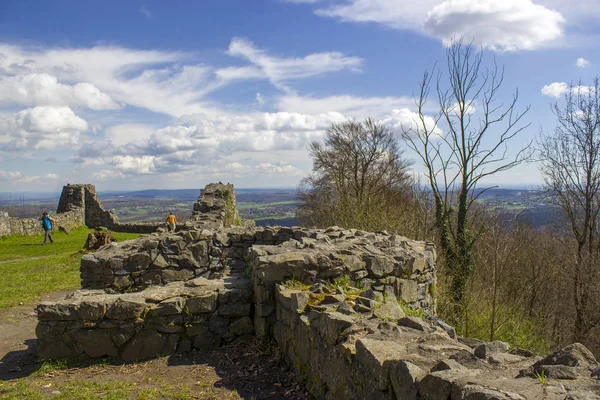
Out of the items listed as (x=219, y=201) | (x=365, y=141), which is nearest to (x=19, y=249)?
(x=219, y=201)

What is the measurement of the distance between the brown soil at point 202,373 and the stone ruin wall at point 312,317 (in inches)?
8.6

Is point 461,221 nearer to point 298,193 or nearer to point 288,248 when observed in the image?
point 288,248

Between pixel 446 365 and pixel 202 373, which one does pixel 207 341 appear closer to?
pixel 202 373

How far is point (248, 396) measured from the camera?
556 centimetres

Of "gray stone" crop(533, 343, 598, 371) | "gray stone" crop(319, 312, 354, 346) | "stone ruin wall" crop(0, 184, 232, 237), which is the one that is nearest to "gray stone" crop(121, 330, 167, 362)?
"gray stone" crop(319, 312, 354, 346)

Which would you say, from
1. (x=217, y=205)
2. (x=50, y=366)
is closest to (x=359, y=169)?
(x=217, y=205)

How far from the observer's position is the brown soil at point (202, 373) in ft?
18.8

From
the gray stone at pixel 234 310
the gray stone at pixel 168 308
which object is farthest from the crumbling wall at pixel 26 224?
the gray stone at pixel 234 310

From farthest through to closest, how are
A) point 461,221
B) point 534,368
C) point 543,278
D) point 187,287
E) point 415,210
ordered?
point 543,278, point 415,210, point 461,221, point 187,287, point 534,368

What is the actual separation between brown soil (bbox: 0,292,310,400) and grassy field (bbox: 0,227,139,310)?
5.43 meters

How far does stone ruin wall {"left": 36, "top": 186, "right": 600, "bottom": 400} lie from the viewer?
336 centimetres

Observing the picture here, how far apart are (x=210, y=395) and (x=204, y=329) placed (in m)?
1.64

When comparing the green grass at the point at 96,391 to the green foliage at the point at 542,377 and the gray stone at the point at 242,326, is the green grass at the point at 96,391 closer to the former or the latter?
the gray stone at the point at 242,326

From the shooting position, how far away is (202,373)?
6.34m
